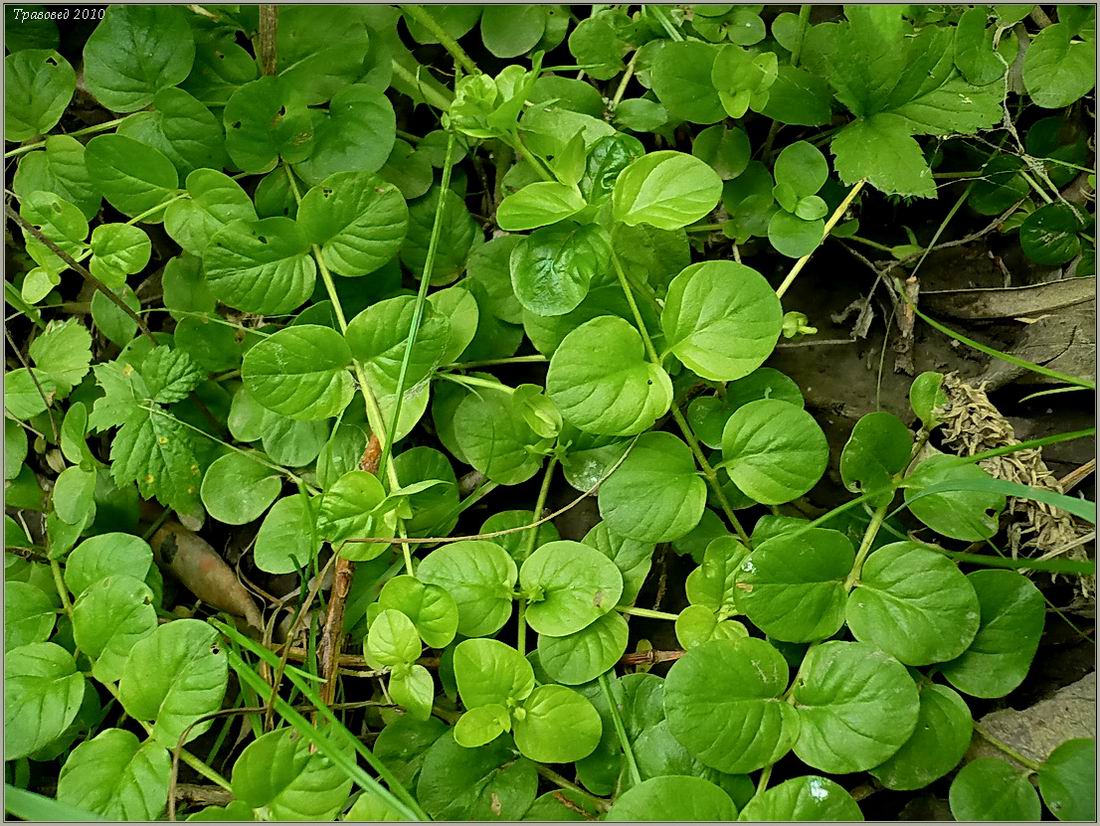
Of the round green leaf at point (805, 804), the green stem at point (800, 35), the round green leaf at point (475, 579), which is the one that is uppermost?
the green stem at point (800, 35)

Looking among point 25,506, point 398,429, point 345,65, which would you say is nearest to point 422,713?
point 398,429

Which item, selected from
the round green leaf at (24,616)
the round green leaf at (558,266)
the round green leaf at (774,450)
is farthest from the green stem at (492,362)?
the round green leaf at (24,616)

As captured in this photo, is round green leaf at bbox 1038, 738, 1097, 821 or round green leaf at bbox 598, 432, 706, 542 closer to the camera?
round green leaf at bbox 1038, 738, 1097, 821

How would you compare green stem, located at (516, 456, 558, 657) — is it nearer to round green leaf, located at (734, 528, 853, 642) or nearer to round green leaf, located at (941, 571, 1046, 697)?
round green leaf, located at (734, 528, 853, 642)

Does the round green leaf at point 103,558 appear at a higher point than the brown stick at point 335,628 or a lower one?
Answer: higher

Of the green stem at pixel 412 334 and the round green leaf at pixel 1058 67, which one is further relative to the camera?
the round green leaf at pixel 1058 67

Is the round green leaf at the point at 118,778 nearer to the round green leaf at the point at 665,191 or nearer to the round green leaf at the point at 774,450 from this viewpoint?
the round green leaf at the point at 774,450

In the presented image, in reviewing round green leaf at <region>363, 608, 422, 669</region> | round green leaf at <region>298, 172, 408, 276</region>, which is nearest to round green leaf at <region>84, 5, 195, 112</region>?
round green leaf at <region>298, 172, 408, 276</region>
